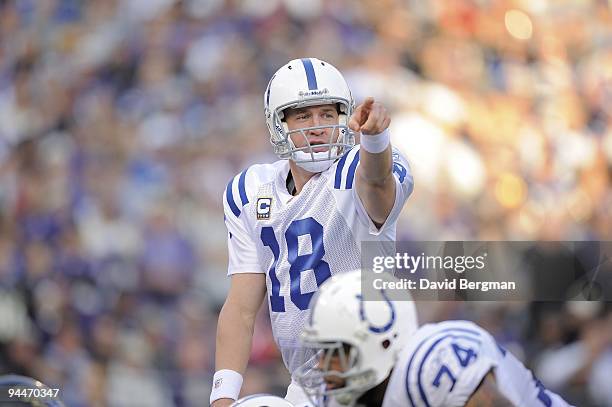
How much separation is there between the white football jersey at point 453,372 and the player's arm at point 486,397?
1 cm

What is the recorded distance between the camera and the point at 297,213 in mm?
3328

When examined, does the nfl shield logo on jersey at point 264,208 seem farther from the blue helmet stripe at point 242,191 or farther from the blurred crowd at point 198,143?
the blurred crowd at point 198,143

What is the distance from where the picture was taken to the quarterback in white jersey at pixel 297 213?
10.6ft

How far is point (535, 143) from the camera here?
4.84m

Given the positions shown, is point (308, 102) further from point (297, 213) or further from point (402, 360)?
point (402, 360)

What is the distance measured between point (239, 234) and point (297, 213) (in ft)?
0.79

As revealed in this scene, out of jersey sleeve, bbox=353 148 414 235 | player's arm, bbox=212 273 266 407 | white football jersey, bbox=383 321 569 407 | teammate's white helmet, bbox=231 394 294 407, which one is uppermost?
jersey sleeve, bbox=353 148 414 235

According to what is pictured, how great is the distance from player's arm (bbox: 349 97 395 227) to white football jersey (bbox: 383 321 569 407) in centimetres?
65

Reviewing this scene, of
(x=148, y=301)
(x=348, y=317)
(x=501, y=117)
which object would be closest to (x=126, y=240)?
(x=148, y=301)

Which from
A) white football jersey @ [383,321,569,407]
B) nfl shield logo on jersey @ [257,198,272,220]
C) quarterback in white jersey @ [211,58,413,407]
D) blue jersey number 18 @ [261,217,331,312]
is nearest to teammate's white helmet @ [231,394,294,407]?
quarterback in white jersey @ [211,58,413,407]

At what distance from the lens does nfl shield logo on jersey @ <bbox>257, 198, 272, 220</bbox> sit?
→ 11.1 feet

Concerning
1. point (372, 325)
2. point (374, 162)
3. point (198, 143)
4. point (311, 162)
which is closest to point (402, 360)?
point (372, 325)

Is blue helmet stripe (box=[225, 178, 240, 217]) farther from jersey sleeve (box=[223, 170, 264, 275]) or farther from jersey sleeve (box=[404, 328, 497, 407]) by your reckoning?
jersey sleeve (box=[404, 328, 497, 407])

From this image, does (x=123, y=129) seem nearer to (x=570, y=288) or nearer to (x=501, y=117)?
(x=501, y=117)
